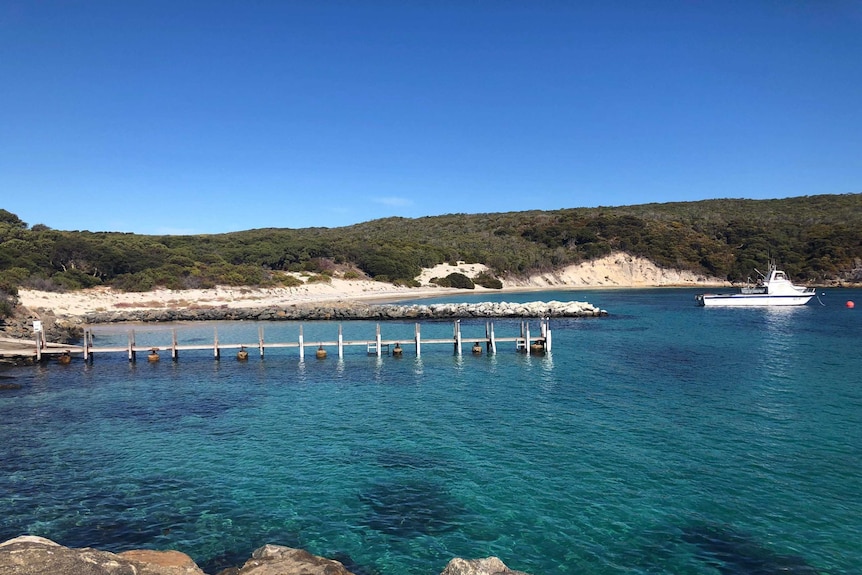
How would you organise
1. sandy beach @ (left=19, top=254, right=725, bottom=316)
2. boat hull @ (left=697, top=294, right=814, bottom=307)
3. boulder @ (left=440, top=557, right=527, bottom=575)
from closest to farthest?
boulder @ (left=440, top=557, right=527, bottom=575) < sandy beach @ (left=19, top=254, right=725, bottom=316) < boat hull @ (left=697, top=294, right=814, bottom=307)

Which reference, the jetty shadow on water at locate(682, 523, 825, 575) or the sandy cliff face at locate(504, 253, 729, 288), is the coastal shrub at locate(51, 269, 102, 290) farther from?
the sandy cliff face at locate(504, 253, 729, 288)

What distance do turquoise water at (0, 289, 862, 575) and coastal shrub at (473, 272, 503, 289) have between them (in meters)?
65.8

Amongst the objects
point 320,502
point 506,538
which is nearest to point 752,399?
point 506,538

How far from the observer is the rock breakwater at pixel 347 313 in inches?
2039

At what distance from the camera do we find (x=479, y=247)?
117875 mm

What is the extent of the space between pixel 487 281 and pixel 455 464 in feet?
267

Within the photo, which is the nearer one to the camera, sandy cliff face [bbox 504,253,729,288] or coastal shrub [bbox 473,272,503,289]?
coastal shrub [bbox 473,272,503,289]

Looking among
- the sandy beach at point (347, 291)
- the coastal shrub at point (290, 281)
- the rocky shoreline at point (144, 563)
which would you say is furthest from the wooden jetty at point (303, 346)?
the coastal shrub at point (290, 281)

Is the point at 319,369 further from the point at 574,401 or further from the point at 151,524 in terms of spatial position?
the point at 151,524

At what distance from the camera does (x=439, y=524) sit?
1161cm

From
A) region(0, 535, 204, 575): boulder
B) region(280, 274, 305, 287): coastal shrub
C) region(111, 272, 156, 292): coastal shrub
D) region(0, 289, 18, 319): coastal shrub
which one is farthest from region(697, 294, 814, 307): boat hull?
region(0, 535, 204, 575): boulder

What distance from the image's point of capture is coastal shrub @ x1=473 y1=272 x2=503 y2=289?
311ft

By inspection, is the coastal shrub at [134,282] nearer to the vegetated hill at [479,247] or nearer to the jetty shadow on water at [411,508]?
the vegetated hill at [479,247]

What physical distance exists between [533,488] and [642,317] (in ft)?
147
